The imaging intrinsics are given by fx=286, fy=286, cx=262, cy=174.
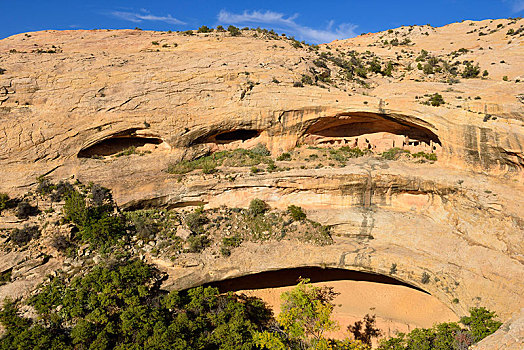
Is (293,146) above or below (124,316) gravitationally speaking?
above

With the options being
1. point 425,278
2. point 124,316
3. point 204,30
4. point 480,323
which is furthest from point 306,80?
point 124,316

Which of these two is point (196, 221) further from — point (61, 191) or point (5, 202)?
point (5, 202)

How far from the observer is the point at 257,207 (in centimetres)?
1938

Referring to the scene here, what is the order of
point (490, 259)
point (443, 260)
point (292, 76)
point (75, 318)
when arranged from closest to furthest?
point (75, 318)
point (490, 259)
point (443, 260)
point (292, 76)

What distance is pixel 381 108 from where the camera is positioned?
19672 mm

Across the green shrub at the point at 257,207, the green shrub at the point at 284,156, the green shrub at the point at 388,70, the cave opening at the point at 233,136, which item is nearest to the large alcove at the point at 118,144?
the cave opening at the point at 233,136

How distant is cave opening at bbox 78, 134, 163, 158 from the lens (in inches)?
804

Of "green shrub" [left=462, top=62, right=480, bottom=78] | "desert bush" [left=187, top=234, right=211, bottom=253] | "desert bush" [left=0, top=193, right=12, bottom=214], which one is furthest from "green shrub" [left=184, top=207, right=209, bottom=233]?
"green shrub" [left=462, top=62, right=480, bottom=78]

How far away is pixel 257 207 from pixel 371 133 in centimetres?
1126

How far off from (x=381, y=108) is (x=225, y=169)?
11.6 meters

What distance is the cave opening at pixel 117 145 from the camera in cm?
2042

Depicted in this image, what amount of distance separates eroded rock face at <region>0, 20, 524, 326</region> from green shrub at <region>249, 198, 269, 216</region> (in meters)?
0.52

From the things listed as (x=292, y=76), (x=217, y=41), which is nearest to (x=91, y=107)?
(x=217, y=41)

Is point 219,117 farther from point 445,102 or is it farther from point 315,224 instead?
point 445,102
